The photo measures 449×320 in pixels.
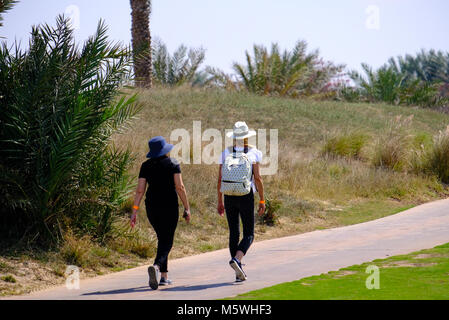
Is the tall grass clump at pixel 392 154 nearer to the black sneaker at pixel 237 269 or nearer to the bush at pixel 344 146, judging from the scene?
the bush at pixel 344 146

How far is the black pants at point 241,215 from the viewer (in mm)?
7770

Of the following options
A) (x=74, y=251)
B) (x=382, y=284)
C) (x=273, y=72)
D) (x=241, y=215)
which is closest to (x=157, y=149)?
(x=241, y=215)

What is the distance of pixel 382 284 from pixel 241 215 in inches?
77.3

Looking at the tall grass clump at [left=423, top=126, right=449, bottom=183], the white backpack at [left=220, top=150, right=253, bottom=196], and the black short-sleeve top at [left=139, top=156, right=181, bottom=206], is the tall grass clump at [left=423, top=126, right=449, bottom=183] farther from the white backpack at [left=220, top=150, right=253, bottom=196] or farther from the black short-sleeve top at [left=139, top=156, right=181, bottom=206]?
the black short-sleeve top at [left=139, top=156, right=181, bottom=206]

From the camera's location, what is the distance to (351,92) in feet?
135

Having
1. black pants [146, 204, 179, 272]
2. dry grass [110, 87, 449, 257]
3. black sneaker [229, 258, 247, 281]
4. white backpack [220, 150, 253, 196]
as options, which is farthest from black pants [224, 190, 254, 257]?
dry grass [110, 87, 449, 257]

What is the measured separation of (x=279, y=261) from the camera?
9.28 m

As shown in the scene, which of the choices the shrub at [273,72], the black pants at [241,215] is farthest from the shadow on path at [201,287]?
the shrub at [273,72]

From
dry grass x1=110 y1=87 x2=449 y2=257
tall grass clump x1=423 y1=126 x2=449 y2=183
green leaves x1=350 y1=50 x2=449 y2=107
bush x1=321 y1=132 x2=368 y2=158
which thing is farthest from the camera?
green leaves x1=350 y1=50 x2=449 y2=107

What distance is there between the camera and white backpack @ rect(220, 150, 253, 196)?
25.0 ft

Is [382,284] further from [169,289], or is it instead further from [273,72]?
[273,72]
